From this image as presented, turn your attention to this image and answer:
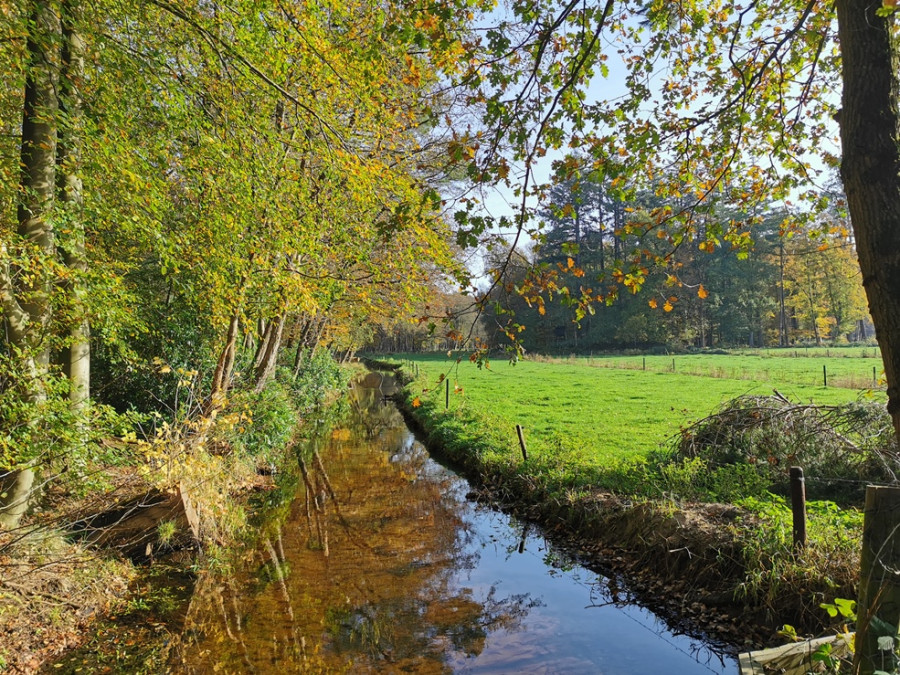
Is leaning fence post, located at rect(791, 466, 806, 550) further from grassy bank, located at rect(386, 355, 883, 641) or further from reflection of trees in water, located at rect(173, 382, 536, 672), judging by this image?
reflection of trees in water, located at rect(173, 382, 536, 672)

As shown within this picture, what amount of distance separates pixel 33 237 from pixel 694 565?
8.85 metres

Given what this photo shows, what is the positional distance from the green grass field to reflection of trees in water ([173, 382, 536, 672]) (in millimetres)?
2751

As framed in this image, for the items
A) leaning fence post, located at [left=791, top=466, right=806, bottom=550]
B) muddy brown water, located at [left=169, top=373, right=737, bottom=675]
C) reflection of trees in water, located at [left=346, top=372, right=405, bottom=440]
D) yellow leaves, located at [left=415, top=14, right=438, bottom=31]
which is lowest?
reflection of trees in water, located at [left=346, top=372, right=405, bottom=440]

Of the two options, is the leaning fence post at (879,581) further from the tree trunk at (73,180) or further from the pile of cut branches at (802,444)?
the tree trunk at (73,180)

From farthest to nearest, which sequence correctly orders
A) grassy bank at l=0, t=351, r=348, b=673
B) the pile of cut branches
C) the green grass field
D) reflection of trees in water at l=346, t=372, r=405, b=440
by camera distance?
reflection of trees in water at l=346, t=372, r=405, b=440
the green grass field
the pile of cut branches
grassy bank at l=0, t=351, r=348, b=673

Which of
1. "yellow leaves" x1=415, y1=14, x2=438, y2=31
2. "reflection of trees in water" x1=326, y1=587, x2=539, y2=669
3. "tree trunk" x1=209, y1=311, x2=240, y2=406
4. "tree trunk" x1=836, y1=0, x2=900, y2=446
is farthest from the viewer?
"tree trunk" x1=209, y1=311, x2=240, y2=406

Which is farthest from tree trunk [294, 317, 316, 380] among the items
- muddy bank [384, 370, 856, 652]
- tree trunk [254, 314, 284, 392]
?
muddy bank [384, 370, 856, 652]

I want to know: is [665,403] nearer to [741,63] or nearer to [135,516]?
[741,63]

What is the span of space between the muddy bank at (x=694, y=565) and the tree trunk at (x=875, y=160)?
13.8 ft

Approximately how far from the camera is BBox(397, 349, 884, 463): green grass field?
11719mm

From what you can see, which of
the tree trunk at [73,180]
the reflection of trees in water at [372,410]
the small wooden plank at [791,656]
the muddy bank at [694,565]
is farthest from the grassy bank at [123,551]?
the reflection of trees in water at [372,410]

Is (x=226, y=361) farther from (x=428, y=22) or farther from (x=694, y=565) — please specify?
(x=694, y=565)

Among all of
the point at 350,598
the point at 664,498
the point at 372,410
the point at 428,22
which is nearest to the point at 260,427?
the point at 350,598

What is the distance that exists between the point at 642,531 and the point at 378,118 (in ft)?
25.3
